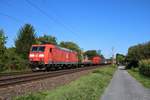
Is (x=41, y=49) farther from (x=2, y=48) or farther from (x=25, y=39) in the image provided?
(x=25, y=39)

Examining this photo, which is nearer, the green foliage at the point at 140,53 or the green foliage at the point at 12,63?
the green foliage at the point at 12,63

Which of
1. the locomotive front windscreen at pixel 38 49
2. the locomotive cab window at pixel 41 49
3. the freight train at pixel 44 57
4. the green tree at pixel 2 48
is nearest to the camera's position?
the freight train at pixel 44 57

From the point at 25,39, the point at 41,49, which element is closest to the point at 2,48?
the point at 41,49

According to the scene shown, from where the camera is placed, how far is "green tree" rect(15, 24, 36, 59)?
2581 inches

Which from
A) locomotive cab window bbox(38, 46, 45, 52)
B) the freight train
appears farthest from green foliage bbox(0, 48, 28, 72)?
locomotive cab window bbox(38, 46, 45, 52)

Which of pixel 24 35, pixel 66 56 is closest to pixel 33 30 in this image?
pixel 24 35

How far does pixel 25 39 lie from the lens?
223 ft

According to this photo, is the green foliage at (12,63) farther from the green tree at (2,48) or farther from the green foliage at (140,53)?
the green foliage at (140,53)

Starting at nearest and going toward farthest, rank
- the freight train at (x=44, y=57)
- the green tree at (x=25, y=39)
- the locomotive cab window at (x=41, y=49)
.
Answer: the freight train at (x=44, y=57) < the locomotive cab window at (x=41, y=49) < the green tree at (x=25, y=39)

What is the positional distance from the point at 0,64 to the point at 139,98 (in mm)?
25618

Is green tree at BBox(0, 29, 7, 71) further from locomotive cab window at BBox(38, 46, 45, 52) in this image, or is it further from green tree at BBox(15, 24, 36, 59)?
green tree at BBox(15, 24, 36, 59)

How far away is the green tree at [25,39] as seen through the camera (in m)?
65.6

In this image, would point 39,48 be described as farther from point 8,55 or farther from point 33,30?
point 33,30

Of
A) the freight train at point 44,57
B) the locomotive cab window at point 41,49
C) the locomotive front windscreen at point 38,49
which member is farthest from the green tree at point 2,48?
the locomotive cab window at point 41,49
